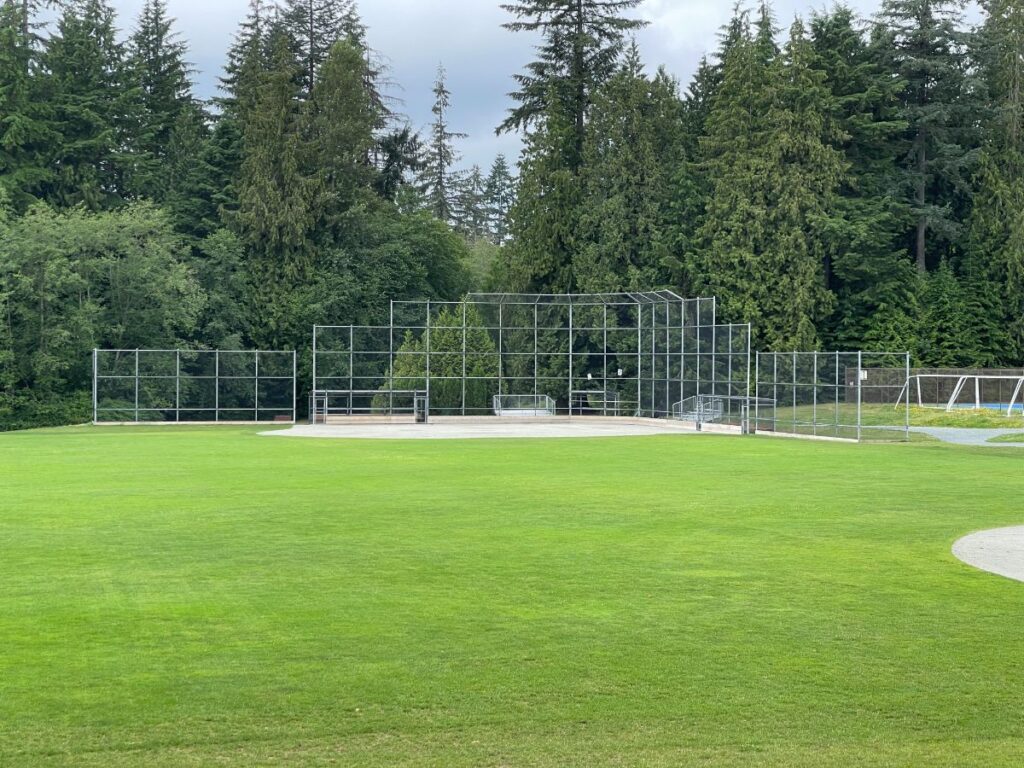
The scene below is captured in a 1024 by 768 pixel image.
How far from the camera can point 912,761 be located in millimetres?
6305

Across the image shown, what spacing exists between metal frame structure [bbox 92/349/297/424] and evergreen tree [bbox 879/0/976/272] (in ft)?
98.8

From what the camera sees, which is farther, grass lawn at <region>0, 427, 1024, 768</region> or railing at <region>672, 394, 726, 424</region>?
railing at <region>672, 394, 726, 424</region>

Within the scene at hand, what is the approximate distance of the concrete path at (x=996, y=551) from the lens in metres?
11.9

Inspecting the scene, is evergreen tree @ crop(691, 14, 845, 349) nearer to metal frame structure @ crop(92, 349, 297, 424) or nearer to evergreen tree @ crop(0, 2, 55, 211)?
metal frame structure @ crop(92, 349, 297, 424)

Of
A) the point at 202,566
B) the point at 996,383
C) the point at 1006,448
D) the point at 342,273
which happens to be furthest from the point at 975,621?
the point at 342,273

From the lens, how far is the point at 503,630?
9078 mm

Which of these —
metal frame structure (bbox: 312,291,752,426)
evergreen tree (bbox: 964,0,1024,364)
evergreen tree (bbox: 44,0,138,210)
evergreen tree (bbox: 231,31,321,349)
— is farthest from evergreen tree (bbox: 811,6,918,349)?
evergreen tree (bbox: 44,0,138,210)

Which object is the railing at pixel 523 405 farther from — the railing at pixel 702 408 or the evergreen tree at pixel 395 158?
the evergreen tree at pixel 395 158

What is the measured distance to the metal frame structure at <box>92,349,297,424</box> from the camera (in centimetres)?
4359

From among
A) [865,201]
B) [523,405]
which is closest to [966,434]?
[523,405]

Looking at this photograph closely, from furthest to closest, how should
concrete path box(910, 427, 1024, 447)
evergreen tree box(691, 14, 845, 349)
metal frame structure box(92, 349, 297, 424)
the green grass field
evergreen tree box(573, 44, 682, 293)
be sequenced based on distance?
evergreen tree box(573, 44, 682, 293) → evergreen tree box(691, 14, 845, 349) → metal frame structure box(92, 349, 297, 424) → the green grass field → concrete path box(910, 427, 1024, 447)

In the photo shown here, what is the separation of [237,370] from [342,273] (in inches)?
379

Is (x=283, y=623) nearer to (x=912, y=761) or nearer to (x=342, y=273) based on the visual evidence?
(x=912, y=761)

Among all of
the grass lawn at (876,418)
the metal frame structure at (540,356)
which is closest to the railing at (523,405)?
the metal frame structure at (540,356)
